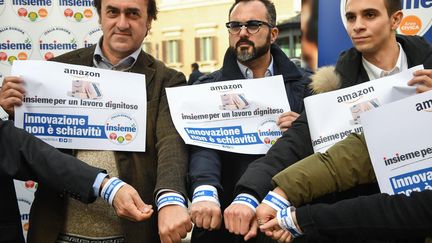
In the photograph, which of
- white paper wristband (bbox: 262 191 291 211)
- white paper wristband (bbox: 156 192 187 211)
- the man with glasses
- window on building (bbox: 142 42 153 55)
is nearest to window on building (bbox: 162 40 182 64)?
window on building (bbox: 142 42 153 55)

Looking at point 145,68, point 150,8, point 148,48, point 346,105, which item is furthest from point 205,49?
point 346,105

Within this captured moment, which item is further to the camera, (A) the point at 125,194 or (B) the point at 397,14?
(B) the point at 397,14

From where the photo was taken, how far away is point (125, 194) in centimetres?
193

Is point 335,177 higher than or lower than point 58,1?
lower

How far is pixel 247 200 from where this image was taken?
1.99m

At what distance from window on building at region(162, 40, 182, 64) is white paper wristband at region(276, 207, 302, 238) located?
26391mm

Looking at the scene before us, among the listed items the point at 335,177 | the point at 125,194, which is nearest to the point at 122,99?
the point at 125,194

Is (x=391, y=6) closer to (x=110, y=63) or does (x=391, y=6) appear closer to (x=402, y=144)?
(x=402, y=144)

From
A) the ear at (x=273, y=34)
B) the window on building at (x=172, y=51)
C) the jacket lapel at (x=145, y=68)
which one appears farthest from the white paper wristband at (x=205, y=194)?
the window on building at (x=172, y=51)

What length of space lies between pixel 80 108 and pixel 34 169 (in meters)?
0.43

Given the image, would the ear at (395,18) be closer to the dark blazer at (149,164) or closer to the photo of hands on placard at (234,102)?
the photo of hands on placard at (234,102)

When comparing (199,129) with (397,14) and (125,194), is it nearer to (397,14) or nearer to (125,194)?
(125,194)

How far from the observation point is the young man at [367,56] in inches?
84.4

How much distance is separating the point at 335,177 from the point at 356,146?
158mm
